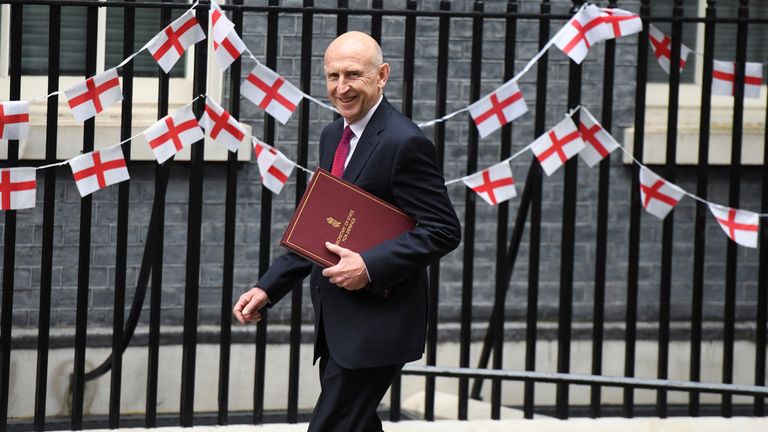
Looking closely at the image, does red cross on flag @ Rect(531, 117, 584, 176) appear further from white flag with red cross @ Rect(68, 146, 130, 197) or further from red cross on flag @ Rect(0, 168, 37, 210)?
red cross on flag @ Rect(0, 168, 37, 210)

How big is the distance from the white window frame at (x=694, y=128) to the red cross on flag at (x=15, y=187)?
13.1 ft

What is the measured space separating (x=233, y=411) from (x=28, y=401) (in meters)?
1.10

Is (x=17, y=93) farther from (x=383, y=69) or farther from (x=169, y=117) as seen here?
(x=383, y=69)

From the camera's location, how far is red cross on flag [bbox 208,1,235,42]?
5.61 metres

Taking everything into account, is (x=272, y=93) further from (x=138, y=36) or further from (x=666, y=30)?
(x=666, y=30)

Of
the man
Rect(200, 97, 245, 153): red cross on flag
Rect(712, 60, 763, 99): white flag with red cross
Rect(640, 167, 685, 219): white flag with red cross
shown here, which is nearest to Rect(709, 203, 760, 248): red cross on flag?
Rect(640, 167, 685, 219): white flag with red cross

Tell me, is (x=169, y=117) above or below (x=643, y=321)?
above

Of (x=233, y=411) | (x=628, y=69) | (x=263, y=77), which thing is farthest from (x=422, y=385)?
(x=263, y=77)

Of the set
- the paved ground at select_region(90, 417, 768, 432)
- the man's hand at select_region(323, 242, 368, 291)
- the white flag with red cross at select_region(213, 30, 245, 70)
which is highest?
the white flag with red cross at select_region(213, 30, 245, 70)

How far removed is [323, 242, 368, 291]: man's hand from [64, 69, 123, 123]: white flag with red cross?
70.5 inches

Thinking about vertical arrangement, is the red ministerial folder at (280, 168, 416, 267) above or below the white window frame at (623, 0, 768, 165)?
below

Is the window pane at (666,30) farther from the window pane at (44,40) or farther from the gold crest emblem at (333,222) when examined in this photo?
the gold crest emblem at (333,222)

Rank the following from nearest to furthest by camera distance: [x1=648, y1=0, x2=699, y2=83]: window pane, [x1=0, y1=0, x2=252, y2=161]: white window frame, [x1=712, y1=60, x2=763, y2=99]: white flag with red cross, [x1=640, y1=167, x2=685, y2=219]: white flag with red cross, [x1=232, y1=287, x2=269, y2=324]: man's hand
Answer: [x1=232, y1=287, x2=269, y2=324]: man's hand, [x1=640, y1=167, x2=685, y2=219]: white flag with red cross, [x1=712, y1=60, x2=763, y2=99]: white flag with red cross, [x1=0, y1=0, x2=252, y2=161]: white window frame, [x1=648, y1=0, x2=699, y2=83]: window pane

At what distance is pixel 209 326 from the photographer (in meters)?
7.86
